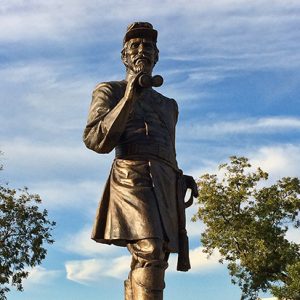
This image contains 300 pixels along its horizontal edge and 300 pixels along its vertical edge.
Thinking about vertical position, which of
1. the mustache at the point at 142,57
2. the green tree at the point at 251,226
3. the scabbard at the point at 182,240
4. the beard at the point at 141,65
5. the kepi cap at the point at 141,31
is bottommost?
the scabbard at the point at 182,240

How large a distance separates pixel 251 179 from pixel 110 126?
79.0 ft

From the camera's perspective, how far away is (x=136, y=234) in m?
5.31

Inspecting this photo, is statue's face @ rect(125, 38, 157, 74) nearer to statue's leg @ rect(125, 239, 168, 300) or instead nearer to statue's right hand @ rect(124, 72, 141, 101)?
statue's right hand @ rect(124, 72, 141, 101)

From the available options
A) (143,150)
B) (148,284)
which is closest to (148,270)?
(148,284)

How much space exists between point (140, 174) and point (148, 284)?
955 mm

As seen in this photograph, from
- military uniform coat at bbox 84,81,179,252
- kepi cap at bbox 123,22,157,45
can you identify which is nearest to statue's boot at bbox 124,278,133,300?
military uniform coat at bbox 84,81,179,252

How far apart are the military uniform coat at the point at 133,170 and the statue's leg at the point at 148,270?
0.09 metres

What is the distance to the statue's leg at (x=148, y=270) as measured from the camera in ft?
16.9

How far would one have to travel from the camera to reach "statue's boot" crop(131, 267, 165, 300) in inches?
202

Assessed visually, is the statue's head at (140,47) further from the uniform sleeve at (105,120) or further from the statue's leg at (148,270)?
the statue's leg at (148,270)

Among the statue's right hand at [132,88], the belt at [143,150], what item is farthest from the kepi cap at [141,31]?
the belt at [143,150]

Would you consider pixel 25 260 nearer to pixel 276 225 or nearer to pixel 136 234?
pixel 276 225

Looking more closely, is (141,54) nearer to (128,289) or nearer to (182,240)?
(182,240)

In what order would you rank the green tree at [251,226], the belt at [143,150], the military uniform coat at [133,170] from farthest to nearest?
the green tree at [251,226]
the belt at [143,150]
the military uniform coat at [133,170]
